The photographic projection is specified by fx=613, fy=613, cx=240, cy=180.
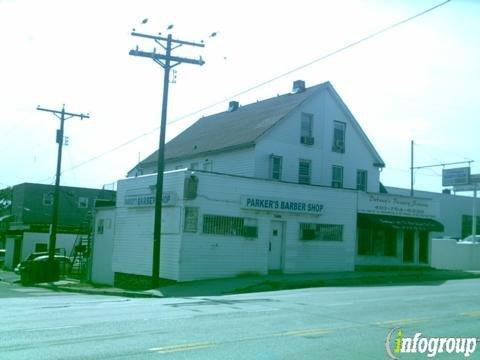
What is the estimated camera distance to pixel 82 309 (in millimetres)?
15516

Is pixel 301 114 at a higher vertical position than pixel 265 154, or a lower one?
higher

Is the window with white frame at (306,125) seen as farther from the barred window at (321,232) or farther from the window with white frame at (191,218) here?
the window with white frame at (191,218)

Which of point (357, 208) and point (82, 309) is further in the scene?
point (357, 208)

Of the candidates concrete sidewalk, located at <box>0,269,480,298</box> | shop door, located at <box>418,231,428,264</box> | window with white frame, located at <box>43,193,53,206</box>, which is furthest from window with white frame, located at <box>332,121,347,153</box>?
window with white frame, located at <box>43,193,53,206</box>

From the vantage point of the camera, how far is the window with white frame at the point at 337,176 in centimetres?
3412

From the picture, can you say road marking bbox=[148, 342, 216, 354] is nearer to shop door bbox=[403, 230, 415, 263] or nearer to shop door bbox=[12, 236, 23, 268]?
Result: shop door bbox=[403, 230, 415, 263]

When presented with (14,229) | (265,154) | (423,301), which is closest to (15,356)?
(423,301)

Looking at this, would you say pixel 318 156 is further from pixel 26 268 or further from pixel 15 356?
pixel 15 356

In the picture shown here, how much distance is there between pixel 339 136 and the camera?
3441 centimetres

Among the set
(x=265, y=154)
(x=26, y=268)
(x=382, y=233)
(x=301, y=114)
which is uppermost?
(x=301, y=114)

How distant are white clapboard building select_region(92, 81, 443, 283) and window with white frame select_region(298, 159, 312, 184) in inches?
2.4

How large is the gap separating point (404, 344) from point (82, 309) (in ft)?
28.4

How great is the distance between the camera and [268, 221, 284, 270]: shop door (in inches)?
1089

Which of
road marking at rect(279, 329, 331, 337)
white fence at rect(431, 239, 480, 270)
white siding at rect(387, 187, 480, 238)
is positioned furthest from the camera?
white siding at rect(387, 187, 480, 238)
